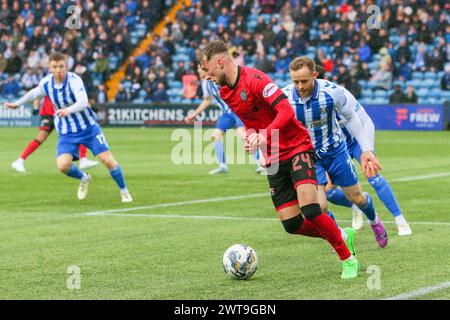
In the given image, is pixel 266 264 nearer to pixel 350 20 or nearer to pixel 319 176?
pixel 319 176

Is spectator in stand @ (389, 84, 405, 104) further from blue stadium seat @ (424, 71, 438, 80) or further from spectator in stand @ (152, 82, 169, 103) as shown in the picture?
spectator in stand @ (152, 82, 169, 103)

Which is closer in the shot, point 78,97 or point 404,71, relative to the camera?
point 78,97

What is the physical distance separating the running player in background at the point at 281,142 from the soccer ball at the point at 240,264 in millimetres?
475

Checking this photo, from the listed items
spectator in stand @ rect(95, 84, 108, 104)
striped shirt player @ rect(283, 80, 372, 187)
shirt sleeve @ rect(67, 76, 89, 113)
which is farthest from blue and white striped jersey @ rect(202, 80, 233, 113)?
spectator in stand @ rect(95, 84, 108, 104)

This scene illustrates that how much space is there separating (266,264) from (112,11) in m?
33.5

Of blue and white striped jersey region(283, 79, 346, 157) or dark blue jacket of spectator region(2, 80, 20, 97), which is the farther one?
dark blue jacket of spectator region(2, 80, 20, 97)

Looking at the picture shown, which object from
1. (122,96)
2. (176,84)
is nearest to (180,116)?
(176,84)

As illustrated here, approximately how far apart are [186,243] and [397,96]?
931 inches

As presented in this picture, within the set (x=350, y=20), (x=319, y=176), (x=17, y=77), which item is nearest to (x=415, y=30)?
(x=350, y=20)

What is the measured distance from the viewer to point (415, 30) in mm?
33531

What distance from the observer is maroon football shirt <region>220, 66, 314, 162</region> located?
310 inches

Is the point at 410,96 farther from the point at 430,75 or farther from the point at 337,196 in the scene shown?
the point at 337,196

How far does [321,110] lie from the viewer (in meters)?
9.31

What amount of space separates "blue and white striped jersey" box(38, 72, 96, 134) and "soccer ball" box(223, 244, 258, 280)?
6.73 metres
